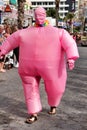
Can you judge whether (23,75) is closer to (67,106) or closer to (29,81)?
(29,81)

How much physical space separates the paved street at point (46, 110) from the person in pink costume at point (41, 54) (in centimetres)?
28

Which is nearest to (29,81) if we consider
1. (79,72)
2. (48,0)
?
(79,72)

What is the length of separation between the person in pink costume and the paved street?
283 mm

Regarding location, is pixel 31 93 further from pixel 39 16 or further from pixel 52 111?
pixel 39 16

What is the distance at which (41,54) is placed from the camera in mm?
6773

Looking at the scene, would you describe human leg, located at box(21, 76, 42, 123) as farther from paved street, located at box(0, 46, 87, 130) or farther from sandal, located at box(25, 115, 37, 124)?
paved street, located at box(0, 46, 87, 130)

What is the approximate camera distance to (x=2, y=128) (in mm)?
6457

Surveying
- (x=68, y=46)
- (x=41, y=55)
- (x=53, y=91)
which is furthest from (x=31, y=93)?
(x=68, y=46)

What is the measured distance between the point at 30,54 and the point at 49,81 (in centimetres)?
54

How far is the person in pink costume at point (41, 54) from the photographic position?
22.2 feet

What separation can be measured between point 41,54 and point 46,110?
1341 millimetres

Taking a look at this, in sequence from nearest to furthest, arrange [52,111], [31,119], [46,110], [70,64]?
[70,64], [31,119], [52,111], [46,110]

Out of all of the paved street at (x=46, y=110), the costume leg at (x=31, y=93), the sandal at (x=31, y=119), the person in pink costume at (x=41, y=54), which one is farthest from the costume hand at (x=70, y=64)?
the sandal at (x=31, y=119)

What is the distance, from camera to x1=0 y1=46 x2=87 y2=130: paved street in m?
6.64
